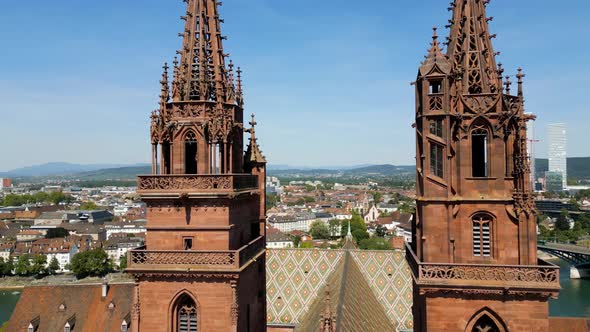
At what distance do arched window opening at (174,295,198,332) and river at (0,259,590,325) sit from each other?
6225 cm

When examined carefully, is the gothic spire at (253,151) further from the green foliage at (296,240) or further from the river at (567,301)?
the green foliage at (296,240)

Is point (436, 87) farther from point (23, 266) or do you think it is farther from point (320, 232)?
point (320, 232)

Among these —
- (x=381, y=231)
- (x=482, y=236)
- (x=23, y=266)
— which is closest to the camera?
(x=482, y=236)

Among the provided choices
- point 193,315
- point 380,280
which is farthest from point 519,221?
point 380,280

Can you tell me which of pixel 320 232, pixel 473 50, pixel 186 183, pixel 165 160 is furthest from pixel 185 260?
pixel 320 232

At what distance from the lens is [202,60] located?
21.5 metres

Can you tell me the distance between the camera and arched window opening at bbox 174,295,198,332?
2000 centimetres

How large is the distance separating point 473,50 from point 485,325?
10.3 meters

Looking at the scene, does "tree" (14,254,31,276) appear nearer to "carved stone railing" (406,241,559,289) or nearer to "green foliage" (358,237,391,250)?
"green foliage" (358,237,391,250)

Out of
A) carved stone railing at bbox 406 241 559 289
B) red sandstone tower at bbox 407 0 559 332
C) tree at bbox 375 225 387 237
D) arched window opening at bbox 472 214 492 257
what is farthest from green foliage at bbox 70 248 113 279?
arched window opening at bbox 472 214 492 257

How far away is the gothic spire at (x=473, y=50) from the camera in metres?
18.7

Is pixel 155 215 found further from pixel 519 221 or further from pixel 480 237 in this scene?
pixel 519 221

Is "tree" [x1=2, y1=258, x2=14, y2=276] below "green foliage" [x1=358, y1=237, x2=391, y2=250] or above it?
below

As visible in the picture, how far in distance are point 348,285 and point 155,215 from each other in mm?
14643
